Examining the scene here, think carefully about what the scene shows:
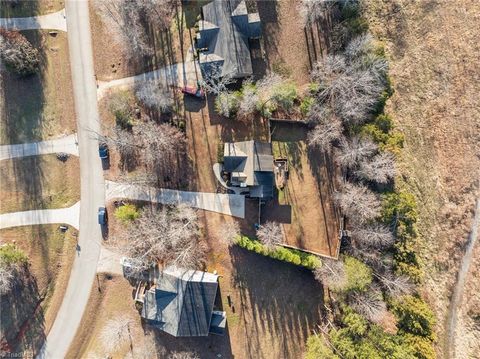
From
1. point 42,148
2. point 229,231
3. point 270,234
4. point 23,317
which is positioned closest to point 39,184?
point 42,148

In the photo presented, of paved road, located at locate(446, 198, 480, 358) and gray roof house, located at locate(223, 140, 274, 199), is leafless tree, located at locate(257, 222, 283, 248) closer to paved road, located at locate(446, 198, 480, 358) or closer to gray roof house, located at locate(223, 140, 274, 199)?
gray roof house, located at locate(223, 140, 274, 199)

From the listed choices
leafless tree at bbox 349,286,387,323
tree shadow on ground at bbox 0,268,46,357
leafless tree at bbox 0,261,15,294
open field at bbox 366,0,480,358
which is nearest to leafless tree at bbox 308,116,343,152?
open field at bbox 366,0,480,358

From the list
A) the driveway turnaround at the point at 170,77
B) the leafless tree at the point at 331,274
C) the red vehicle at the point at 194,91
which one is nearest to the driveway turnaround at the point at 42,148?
the driveway turnaround at the point at 170,77

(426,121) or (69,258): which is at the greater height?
(426,121)

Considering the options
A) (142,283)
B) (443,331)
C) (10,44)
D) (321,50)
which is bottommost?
(443,331)

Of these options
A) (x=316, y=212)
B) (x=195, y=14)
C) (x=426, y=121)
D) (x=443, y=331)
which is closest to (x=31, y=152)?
(x=195, y=14)

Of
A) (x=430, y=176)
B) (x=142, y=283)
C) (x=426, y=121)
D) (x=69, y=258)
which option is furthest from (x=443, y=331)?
(x=69, y=258)

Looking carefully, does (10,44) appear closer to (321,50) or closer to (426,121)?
(321,50)
